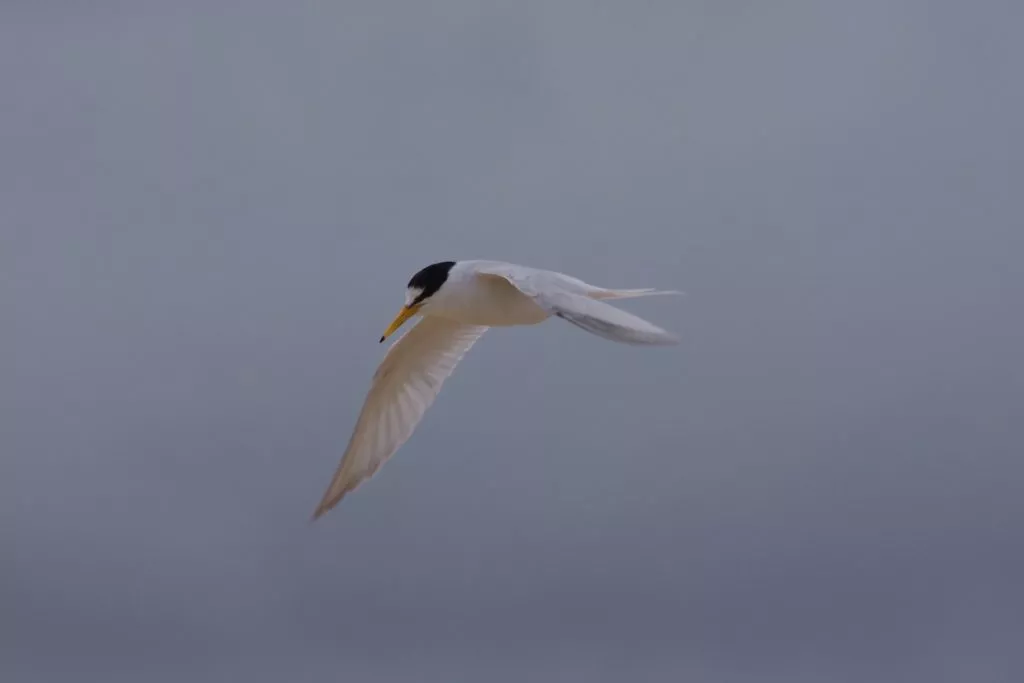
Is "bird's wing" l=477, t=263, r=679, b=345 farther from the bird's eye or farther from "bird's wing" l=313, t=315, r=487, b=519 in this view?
"bird's wing" l=313, t=315, r=487, b=519

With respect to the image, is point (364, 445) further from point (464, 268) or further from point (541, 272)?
point (541, 272)

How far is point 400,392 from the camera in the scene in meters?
→ 17.5

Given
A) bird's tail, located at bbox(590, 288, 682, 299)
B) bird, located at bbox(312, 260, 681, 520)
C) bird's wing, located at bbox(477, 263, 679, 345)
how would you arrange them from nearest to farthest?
bird's wing, located at bbox(477, 263, 679, 345)
bird, located at bbox(312, 260, 681, 520)
bird's tail, located at bbox(590, 288, 682, 299)

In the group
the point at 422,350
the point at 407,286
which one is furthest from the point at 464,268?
the point at 422,350

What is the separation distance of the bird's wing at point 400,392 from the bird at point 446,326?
11 millimetres

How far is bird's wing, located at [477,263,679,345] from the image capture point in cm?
1128

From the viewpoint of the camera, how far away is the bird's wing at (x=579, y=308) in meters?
11.3

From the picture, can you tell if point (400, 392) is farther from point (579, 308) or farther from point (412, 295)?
point (579, 308)

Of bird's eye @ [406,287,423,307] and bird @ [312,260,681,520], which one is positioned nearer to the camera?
bird @ [312,260,681,520]

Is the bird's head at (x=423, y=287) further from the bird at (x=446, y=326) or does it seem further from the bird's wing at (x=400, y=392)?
the bird's wing at (x=400, y=392)

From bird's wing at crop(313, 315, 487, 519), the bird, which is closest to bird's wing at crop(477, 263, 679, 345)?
the bird

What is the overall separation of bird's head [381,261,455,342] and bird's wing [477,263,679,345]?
0.60 m

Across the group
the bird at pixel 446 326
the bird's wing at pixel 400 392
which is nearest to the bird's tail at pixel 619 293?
the bird at pixel 446 326

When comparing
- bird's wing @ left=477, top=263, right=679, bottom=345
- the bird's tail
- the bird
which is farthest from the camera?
the bird's tail
